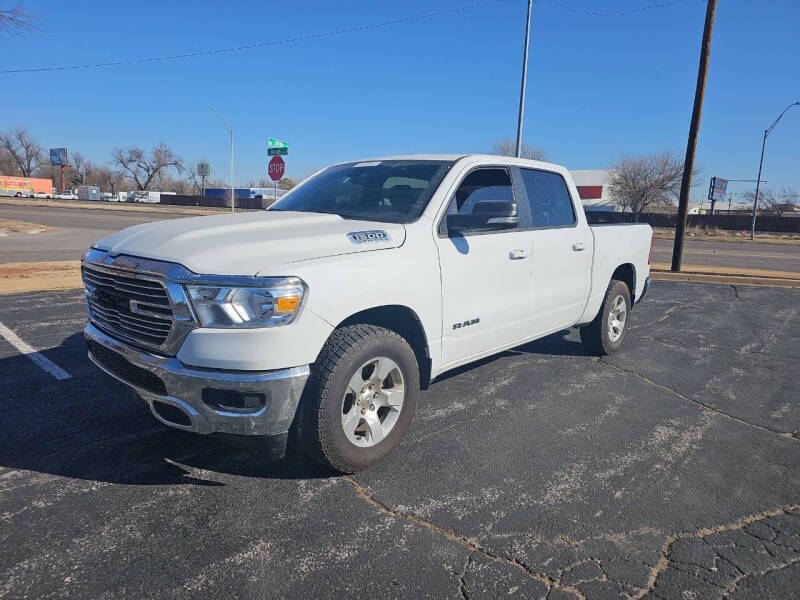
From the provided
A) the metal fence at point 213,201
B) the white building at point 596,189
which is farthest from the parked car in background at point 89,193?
the white building at point 596,189

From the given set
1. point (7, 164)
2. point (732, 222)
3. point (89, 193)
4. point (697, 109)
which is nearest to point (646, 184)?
point (732, 222)

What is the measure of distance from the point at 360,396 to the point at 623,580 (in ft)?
5.21

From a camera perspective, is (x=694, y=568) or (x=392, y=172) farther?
(x=392, y=172)

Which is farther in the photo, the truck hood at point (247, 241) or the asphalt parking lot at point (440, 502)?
the truck hood at point (247, 241)

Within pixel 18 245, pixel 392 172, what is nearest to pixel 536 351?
pixel 392 172

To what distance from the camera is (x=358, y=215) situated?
4051 mm

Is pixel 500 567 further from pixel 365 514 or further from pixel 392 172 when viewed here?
pixel 392 172

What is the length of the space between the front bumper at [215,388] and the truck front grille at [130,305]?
0.15 meters

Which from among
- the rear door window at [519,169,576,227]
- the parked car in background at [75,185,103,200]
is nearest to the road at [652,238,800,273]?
the rear door window at [519,169,576,227]

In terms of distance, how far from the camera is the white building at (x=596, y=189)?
2761 inches

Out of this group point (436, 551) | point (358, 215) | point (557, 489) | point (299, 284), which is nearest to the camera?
point (436, 551)

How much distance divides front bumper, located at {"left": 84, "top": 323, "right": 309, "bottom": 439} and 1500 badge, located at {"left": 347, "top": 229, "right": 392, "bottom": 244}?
0.83 meters

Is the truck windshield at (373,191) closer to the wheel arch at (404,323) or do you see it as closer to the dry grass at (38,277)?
the wheel arch at (404,323)

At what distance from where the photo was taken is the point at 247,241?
313 cm
